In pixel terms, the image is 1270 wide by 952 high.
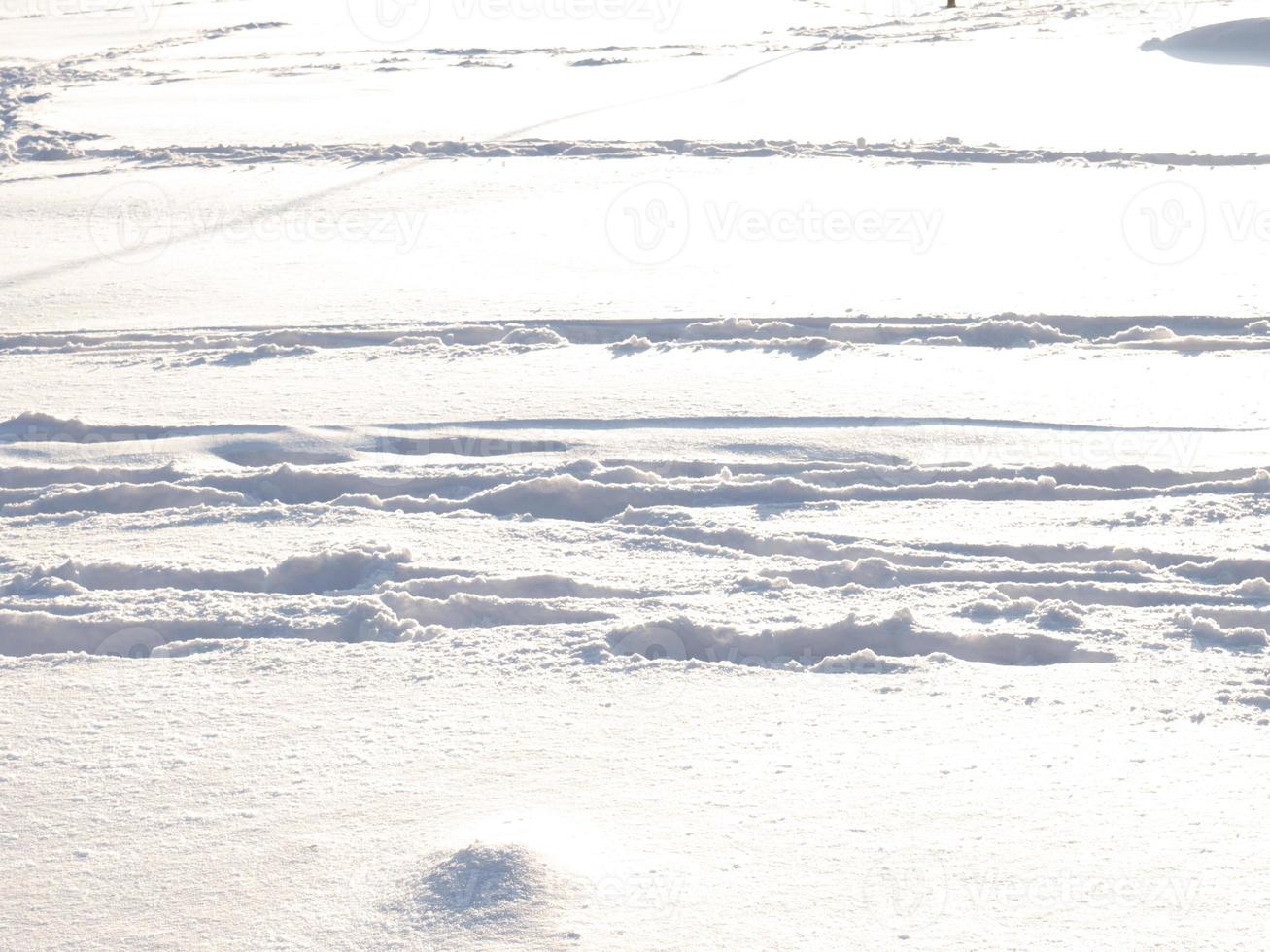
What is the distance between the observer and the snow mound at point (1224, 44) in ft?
34.1

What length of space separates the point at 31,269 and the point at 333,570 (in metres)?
3.66

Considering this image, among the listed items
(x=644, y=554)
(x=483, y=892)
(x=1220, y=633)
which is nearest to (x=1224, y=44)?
(x=1220, y=633)

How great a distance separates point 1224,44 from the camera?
1075cm

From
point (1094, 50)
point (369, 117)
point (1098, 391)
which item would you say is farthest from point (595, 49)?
point (1098, 391)

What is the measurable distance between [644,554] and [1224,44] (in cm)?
959

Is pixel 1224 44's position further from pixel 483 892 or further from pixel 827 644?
pixel 483 892

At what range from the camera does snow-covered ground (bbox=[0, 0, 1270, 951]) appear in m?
2.22

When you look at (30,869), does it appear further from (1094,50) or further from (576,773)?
(1094,50)

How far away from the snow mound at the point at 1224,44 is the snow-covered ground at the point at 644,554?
3438mm

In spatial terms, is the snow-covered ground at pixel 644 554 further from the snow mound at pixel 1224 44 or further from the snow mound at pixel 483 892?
the snow mound at pixel 1224 44

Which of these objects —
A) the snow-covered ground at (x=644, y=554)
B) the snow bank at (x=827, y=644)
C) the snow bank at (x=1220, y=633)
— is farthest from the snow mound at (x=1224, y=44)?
the snow bank at (x=827, y=644)

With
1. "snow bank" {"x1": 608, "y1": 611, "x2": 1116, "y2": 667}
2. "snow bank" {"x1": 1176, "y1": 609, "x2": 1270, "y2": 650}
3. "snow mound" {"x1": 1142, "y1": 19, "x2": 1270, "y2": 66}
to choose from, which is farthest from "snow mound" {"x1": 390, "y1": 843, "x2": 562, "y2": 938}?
"snow mound" {"x1": 1142, "y1": 19, "x2": 1270, "y2": 66}

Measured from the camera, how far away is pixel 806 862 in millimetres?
2234

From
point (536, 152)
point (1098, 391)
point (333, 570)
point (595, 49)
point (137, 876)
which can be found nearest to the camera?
point (137, 876)
